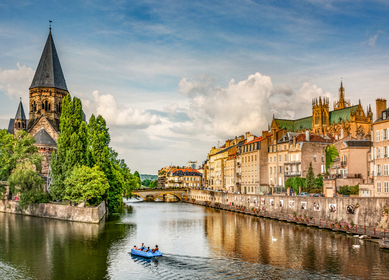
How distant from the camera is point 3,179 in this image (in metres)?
82.2

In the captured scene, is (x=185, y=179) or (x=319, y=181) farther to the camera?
(x=185, y=179)

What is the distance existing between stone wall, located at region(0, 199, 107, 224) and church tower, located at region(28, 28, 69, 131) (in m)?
41.7

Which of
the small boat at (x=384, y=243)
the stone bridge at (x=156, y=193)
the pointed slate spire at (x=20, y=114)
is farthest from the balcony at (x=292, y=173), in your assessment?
the pointed slate spire at (x=20, y=114)

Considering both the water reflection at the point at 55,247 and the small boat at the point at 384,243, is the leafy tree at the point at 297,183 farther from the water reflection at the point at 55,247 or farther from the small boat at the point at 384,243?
the small boat at the point at 384,243

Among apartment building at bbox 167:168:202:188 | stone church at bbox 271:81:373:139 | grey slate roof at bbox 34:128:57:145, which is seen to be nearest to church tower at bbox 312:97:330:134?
stone church at bbox 271:81:373:139

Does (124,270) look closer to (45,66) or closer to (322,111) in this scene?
(45,66)

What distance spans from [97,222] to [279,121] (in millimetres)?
129505

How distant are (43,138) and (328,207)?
74.8 m

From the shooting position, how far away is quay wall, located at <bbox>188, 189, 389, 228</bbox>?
48156 mm

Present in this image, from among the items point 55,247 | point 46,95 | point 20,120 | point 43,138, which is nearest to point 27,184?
point 43,138

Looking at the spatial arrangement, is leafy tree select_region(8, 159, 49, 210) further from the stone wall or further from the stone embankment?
the stone embankment

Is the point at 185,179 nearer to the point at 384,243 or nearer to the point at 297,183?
the point at 297,183

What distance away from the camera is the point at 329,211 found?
56875mm

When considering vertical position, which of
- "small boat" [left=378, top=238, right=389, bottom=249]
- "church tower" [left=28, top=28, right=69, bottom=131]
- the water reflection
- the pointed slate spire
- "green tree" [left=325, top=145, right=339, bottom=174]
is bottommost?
the water reflection
